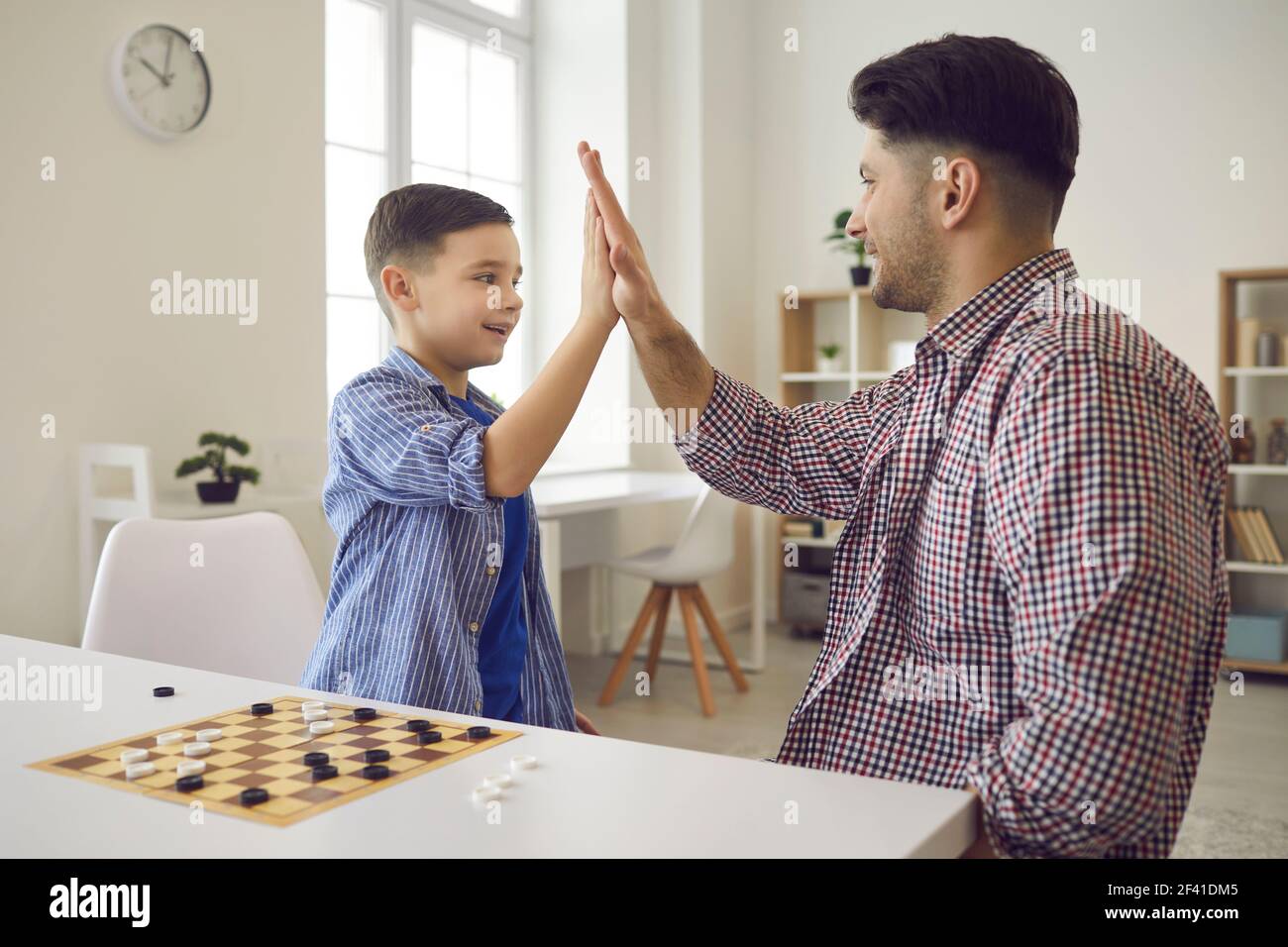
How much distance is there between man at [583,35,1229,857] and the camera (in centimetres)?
84

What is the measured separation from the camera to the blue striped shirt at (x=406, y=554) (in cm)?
130

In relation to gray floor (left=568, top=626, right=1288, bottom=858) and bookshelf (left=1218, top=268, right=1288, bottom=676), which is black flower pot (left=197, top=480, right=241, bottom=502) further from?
bookshelf (left=1218, top=268, right=1288, bottom=676)

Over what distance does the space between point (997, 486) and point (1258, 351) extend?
386 centimetres

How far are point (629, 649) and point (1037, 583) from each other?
3.15m

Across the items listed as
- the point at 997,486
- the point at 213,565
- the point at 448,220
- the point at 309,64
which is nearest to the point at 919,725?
the point at 997,486

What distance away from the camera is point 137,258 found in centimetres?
321

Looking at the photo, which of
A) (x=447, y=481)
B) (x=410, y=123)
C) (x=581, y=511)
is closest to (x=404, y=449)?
(x=447, y=481)

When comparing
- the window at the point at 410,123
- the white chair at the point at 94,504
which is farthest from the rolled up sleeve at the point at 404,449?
the window at the point at 410,123

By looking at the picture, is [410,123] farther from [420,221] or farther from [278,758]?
[278,758]

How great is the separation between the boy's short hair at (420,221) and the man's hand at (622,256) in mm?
233

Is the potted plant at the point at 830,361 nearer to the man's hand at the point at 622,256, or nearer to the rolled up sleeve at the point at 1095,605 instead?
the man's hand at the point at 622,256

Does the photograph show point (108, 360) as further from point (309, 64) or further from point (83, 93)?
point (309, 64)

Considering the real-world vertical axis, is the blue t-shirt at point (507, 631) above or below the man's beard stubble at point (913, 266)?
below

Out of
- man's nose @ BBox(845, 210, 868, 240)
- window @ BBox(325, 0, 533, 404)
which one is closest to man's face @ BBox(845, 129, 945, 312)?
man's nose @ BBox(845, 210, 868, 240)
